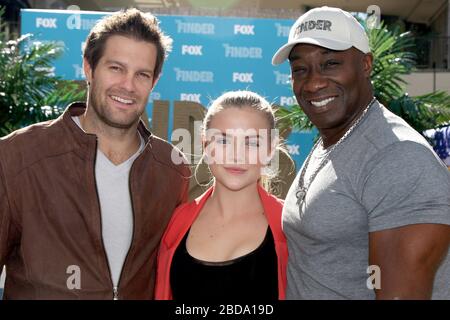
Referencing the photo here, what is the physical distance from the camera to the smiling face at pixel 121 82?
2.74 m

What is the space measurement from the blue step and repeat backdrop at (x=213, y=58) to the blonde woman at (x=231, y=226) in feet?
13.5

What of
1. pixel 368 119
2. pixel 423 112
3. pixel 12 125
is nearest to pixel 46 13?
pixel 12 125

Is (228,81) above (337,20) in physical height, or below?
above

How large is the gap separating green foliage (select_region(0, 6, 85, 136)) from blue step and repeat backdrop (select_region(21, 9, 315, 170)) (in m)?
0.67

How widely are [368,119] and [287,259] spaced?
2.42 feet

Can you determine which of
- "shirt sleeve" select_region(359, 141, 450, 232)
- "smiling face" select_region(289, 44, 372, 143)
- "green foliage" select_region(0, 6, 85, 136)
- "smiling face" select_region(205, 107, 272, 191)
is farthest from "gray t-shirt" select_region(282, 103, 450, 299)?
"green foliage" select_region(0, 6, 85, 136)

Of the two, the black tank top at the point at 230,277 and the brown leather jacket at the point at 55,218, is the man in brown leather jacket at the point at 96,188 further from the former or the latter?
the black tank top at the point at 230,277

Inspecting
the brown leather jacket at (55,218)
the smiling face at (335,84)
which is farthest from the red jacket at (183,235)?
the smiling face at (335,84)

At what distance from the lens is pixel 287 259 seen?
8.13ft

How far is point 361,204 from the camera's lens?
74.4 inches

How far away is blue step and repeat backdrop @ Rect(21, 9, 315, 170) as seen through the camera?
687cm

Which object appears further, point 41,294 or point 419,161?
point 41,294

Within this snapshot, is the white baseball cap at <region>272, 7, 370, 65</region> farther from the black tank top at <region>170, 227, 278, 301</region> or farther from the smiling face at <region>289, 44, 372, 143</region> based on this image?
the black tank top at <region>170, 227, 278, 301</region>

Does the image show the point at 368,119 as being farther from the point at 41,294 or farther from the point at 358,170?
the point at 41,294
